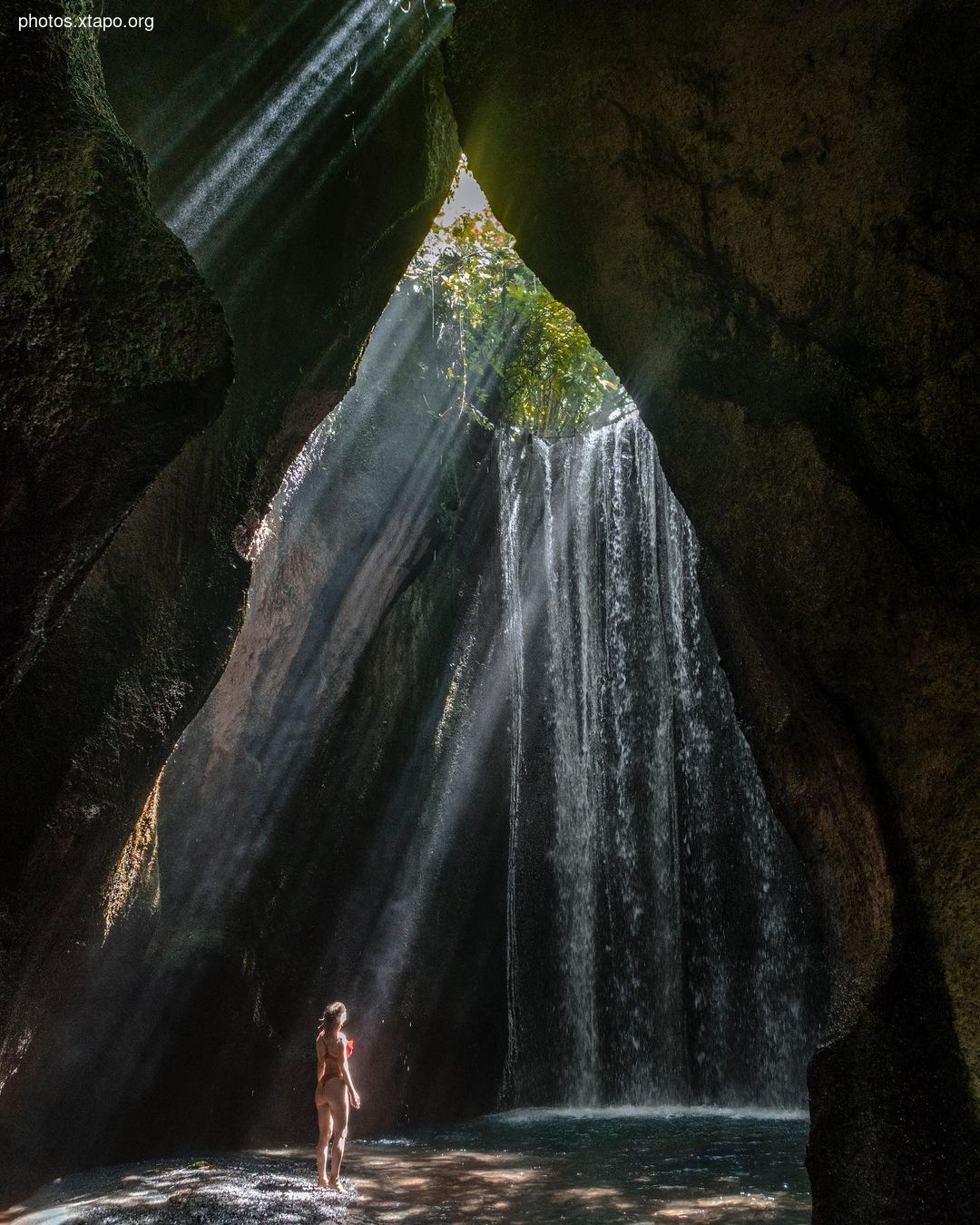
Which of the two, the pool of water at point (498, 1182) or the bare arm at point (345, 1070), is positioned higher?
the bare arm at point (345, 1070)

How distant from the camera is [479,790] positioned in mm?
14195

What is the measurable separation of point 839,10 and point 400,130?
437cm

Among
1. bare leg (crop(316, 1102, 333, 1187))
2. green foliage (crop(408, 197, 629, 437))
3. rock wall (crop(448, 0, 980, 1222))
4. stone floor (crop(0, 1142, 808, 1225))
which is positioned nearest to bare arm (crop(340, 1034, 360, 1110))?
bare leg (crop(316, 1102, 333, 1187))

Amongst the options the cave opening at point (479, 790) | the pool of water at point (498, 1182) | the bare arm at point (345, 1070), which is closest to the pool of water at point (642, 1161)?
the pool of water at point (498, 1182)

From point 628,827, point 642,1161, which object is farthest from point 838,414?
point 628,827

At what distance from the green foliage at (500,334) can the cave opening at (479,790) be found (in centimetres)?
6

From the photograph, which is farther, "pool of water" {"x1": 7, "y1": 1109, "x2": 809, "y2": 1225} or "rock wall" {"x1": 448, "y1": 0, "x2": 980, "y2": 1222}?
"pool of water" {"x1": 7, "y1": 1109, "x2": 809, "y2": 1225}

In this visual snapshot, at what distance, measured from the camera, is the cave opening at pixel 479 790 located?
10922mm

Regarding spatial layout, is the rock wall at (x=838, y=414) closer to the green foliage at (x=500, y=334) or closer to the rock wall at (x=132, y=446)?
the rock wall at (x=132, y=446)

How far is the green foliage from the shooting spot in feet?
45.6

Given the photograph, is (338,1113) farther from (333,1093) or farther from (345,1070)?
(345,1070)

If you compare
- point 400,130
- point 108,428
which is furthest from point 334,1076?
point 400,130

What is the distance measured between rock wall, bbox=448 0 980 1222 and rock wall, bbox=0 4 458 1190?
245 centimetres

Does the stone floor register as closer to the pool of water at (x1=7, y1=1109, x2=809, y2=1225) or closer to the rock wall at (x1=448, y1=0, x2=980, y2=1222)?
the pool of water at (x1=7, y1=1109, x2=809, y2=1225)
